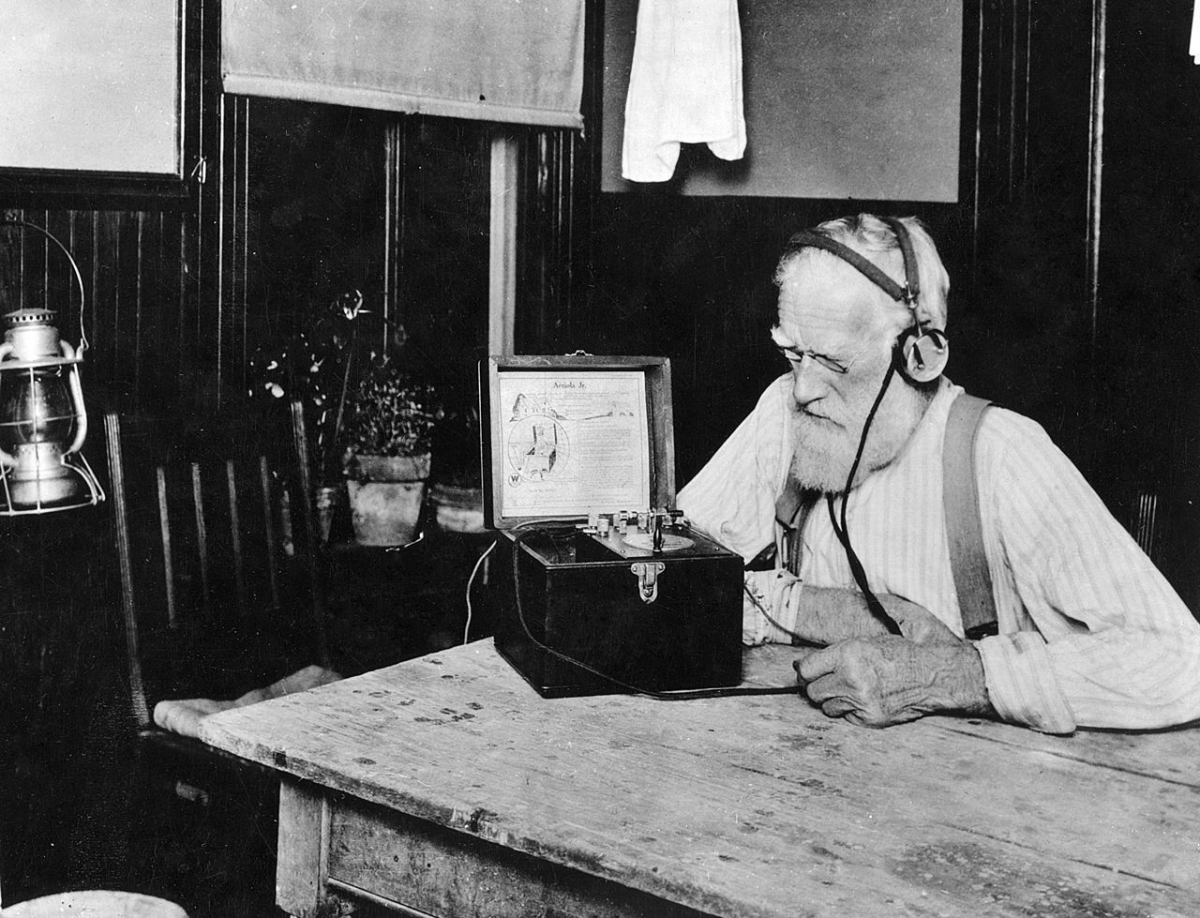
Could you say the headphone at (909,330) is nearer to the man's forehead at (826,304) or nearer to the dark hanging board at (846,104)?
the man's forehead at (826,304)

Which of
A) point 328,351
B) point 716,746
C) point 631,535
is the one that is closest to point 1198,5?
point 631,535

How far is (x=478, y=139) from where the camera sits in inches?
126

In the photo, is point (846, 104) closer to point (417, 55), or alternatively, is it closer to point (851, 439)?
point (851, 439)

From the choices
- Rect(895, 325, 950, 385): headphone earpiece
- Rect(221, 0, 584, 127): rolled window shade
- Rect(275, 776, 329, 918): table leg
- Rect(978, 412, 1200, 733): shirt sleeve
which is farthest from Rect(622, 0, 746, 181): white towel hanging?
Rect(275, 776, 329, 918): table leg

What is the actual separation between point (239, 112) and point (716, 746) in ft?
6.55

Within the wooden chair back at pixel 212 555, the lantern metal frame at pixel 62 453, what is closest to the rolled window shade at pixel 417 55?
the lantern metal frame at pixel 62 453

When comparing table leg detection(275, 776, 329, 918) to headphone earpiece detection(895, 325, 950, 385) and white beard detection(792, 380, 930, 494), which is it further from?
headphone earpiece detection(895, 325, 950, 385)

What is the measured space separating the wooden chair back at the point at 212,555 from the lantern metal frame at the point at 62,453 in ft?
0.59

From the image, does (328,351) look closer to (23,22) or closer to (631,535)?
(23,22)

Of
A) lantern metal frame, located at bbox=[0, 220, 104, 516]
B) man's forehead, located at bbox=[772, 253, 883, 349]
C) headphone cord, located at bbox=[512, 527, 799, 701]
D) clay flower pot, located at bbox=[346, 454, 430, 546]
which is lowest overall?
headphone cord, located at bbox=[512, 527, 799, 701]

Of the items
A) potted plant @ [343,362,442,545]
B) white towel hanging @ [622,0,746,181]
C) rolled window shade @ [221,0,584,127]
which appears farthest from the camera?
potted plant @ [343,362,442,545]

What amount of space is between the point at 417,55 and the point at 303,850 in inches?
80.2

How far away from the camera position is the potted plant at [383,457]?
10.1ft

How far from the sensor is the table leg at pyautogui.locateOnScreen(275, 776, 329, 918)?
4.69 ft
